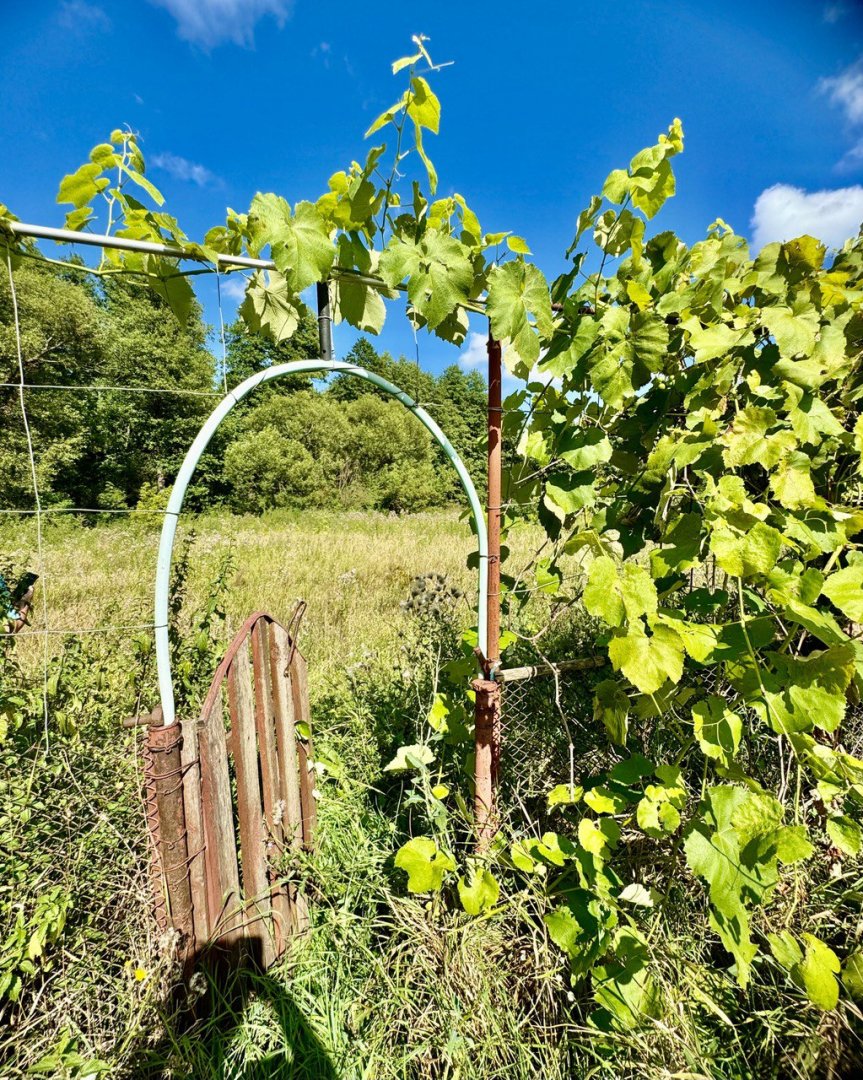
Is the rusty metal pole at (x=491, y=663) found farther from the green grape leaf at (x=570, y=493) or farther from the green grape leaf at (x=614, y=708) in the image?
the green grape leaf at (x=614, y=708)

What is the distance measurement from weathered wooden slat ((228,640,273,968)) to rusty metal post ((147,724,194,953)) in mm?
165

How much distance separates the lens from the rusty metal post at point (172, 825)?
3.68ft

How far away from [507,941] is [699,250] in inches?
82.7

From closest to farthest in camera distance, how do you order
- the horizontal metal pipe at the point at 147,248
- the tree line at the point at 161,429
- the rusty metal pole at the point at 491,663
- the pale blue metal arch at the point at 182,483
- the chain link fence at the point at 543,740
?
the horizontal metal pipe at the point at 147,248 < the pale blue metal arch at the point at 182,483 < the rusty metal pole at the point at 491,663 < the chain link fence at the point at 543,740 < the tree line at the point at 161,429

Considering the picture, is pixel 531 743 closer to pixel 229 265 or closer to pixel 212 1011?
pixel 212 1011

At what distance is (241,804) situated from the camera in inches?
53.6

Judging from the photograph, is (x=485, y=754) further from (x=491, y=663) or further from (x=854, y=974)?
(x=854, y=974)

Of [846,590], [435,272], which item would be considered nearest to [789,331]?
[846,590]

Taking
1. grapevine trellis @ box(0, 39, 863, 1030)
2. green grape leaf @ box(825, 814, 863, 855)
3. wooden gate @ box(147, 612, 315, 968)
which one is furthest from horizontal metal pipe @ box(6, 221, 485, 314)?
green grape leaf @ box(825, 814, 863, 855)

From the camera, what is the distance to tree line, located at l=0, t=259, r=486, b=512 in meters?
13.7

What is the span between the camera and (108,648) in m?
2.49

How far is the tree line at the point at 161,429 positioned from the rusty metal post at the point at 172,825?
12936mm

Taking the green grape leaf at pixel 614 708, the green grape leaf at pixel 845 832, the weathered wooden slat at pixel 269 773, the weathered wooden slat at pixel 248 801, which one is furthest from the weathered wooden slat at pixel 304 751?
the green grape leaf at pixel 845 832

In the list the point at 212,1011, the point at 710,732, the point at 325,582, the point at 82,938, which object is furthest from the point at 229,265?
the point at 325,582
